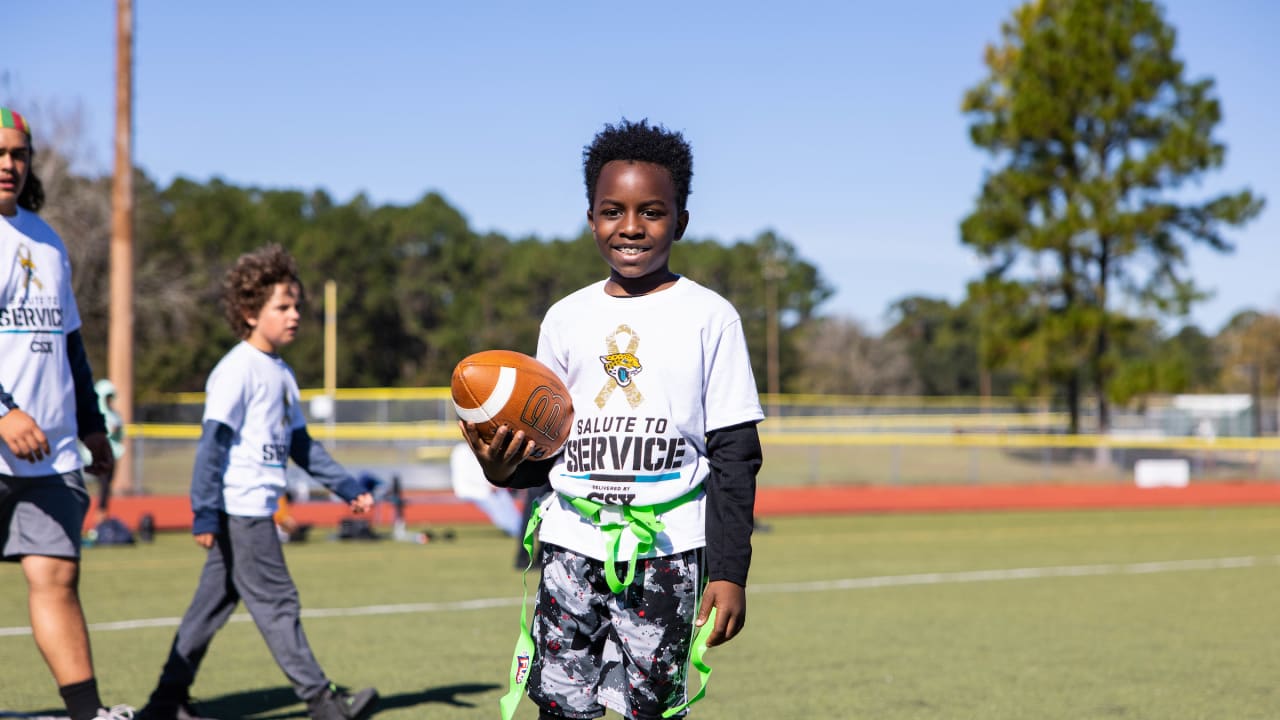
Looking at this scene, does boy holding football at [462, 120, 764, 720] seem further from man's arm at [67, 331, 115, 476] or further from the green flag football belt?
man's arm at [67, 331, 115, 476]

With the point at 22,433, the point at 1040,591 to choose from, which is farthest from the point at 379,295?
the point at 22,433

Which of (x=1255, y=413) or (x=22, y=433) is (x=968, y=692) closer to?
(x=22, y=433)

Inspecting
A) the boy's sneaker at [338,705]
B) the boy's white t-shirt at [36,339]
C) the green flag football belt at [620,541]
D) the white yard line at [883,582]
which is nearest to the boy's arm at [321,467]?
the boy's sneaker at [338,705]

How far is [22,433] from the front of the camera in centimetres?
414

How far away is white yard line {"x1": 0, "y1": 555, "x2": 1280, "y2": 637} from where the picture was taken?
28.8ft

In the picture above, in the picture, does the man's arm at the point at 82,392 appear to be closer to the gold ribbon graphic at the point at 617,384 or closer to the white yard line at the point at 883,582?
the gold ribbon graphic at the point at 617,384

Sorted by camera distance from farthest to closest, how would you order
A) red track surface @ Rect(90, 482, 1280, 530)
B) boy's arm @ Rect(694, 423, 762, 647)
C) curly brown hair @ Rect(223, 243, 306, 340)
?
red track surface @ Rect(90, 482, 1280, 530)
curly brown hair @ Rect(223, 243, 306, 340)
boy's arm @ Rect(694, 423, 762, 647)

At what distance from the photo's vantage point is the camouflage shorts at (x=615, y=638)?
3.36m

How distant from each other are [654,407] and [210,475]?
267 cm

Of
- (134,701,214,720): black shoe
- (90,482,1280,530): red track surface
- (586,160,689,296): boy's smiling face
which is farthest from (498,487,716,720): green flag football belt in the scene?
(90,482,1280,530): red track surface

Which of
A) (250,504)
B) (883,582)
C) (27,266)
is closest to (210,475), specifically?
(250,504)

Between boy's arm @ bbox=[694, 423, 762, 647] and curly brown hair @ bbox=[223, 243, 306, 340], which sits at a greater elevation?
curly brown hair @ bbox=[223, 243, 306, 340]

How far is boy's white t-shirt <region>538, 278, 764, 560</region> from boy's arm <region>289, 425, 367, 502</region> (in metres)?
2.38

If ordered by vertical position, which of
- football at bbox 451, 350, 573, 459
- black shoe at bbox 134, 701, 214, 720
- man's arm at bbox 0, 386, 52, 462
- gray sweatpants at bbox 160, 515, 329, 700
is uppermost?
football at bbox 451, 350, 573, 459
